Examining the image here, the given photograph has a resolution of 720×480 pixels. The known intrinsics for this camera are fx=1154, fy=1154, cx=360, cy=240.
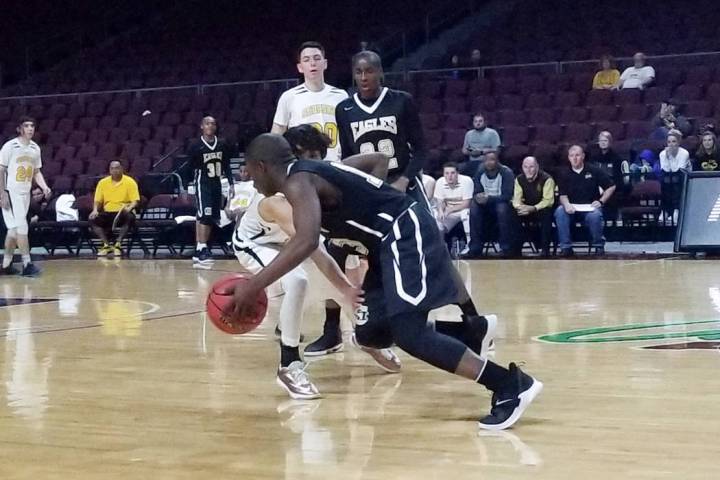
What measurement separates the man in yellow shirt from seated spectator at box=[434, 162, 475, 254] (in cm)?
420

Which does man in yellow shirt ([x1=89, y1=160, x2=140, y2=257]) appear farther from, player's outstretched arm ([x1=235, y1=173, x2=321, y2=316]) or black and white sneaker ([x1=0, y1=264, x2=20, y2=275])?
player's outstretched arm ([x1=235, y1=173, x2=321, y2=316])

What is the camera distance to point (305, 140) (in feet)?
14.9

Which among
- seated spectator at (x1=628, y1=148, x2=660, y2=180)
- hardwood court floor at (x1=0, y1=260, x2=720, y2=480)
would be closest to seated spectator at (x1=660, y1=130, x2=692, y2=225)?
seated spectator at (x1=628, y1=148, x2=660, y2=180)

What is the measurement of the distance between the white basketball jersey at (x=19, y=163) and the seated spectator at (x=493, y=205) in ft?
16.3

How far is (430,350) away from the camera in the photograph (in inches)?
151

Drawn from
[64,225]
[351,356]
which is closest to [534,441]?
[351,356]

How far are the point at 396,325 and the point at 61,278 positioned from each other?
813cm

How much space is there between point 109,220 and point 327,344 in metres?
10.1

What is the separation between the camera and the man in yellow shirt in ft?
49.6

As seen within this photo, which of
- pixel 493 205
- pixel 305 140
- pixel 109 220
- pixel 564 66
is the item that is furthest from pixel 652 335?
pixel 564 66

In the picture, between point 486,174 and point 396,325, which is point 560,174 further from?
point 396,325

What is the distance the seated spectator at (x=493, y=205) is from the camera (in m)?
13.4

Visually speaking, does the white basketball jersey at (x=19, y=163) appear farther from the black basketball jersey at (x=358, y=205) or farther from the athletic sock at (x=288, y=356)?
the black basketball jersey at (x=358, y=205)

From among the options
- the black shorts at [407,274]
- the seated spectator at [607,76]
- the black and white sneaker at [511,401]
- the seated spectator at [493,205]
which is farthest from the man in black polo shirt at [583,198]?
the black and white sneaker at [511,401]
